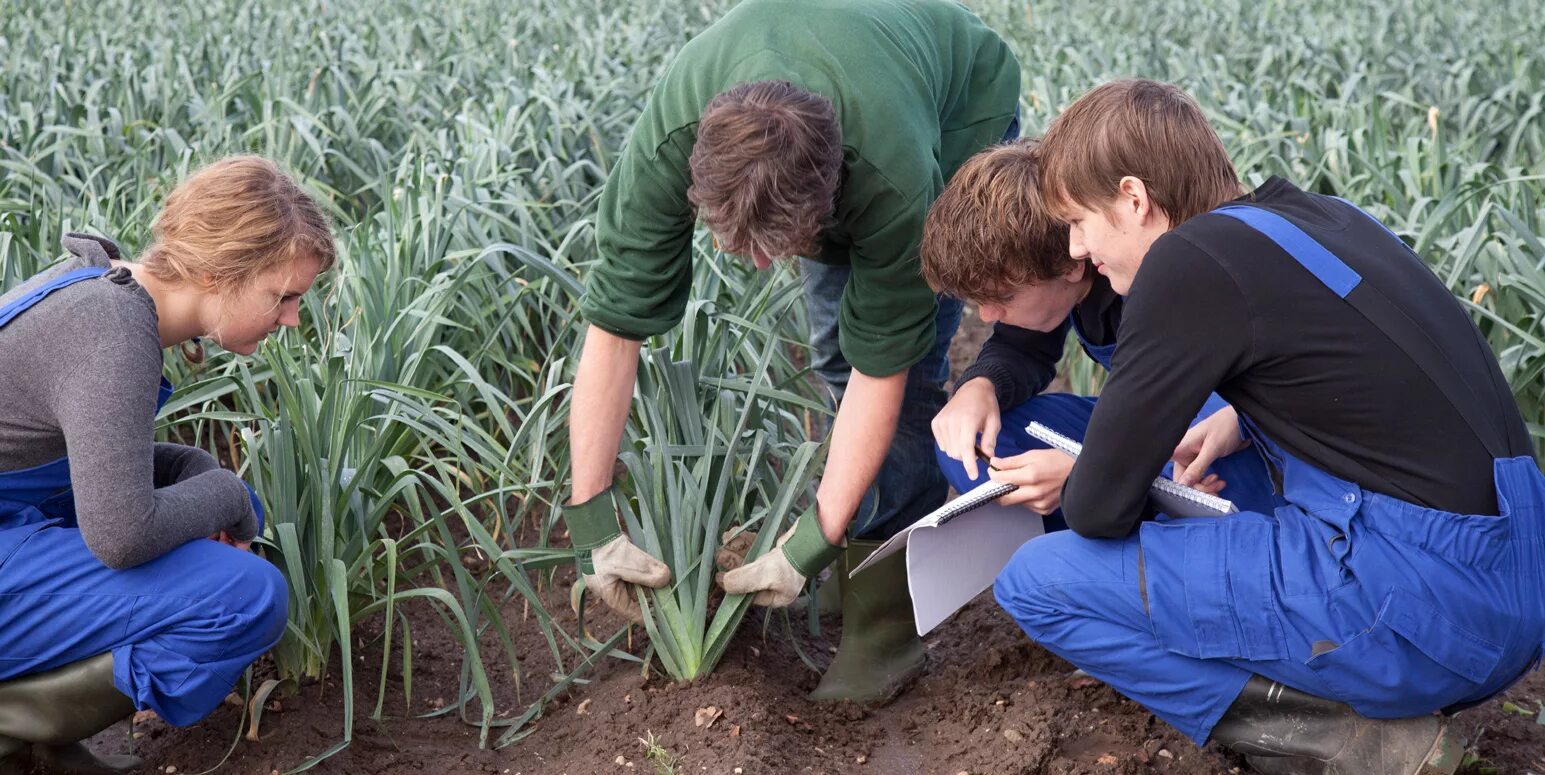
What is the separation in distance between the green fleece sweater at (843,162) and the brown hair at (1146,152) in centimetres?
22

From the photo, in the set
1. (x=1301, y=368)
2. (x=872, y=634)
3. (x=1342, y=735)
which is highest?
(x=1301, y=368)

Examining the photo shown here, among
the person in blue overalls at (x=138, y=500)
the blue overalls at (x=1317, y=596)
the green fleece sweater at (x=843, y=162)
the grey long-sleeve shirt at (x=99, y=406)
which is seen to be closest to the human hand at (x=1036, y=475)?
the blue overalls at (x=1317, y=596)

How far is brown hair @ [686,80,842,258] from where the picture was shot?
1.55m

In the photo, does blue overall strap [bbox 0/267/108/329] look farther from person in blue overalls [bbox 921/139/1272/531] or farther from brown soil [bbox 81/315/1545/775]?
person in blue overalls [bbox 921/139/1272/531]

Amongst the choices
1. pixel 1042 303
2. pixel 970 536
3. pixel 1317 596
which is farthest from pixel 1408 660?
pixel 1042 303

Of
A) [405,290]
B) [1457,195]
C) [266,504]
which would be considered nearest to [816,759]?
[266,504]

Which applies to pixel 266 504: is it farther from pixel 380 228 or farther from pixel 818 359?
pixel 380 228

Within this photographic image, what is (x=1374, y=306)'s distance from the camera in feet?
4.99

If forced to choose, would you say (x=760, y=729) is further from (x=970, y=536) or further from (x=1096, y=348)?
(x=1096, y=348)

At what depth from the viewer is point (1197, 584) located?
5.29 ft

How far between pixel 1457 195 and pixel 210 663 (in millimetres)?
2540

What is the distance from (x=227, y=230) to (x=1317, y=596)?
1424 millimetres

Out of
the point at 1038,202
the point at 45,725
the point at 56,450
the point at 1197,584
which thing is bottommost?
the point at 45,725

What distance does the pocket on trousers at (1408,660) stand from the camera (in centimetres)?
152
